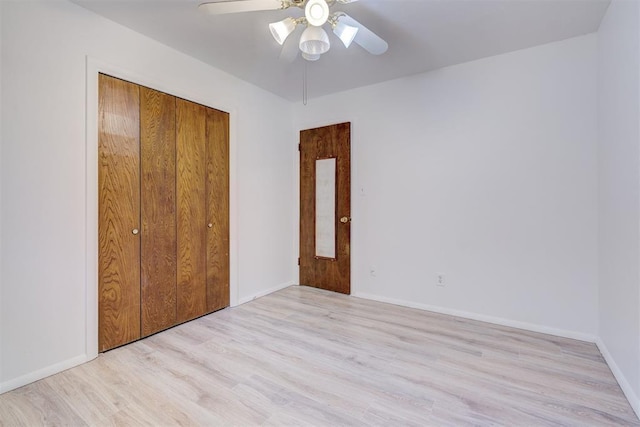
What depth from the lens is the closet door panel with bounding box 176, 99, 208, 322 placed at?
2666mm

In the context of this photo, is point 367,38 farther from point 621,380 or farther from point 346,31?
point 621,380

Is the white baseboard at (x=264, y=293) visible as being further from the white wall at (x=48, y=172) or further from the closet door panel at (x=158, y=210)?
the white wall at (x=48, y=172)

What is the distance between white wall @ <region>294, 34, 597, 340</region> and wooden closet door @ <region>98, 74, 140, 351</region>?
2.23 m

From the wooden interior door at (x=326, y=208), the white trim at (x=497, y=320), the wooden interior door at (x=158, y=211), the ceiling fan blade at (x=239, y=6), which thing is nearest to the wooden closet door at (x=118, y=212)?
the wooden interior door at (x=158, y=211)

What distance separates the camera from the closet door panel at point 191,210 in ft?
8.75

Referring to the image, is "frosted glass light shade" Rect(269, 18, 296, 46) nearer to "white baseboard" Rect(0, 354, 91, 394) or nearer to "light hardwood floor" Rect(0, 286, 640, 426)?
"light hardwood floor" Rect(0, 286, 640, 426)

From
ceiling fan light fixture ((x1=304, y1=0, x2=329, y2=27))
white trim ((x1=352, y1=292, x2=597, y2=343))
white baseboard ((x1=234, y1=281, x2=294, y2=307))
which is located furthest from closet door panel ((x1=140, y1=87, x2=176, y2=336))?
white trim ((x1=352, y1=292, x2=597, y2=343))

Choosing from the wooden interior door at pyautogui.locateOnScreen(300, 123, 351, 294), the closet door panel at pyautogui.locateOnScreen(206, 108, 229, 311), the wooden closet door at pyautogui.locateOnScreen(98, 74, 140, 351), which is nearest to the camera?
the wooden closet door at pyautogui.locateOnScreen(98, 74, 140, 351)

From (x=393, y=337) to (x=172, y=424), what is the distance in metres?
1.65

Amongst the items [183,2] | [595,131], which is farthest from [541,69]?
[183,2]

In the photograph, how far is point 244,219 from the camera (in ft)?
10.8

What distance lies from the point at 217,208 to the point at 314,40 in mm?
1890

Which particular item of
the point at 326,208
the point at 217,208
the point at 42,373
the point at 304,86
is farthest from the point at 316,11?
the point at 42,373

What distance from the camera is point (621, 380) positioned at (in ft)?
5.82
